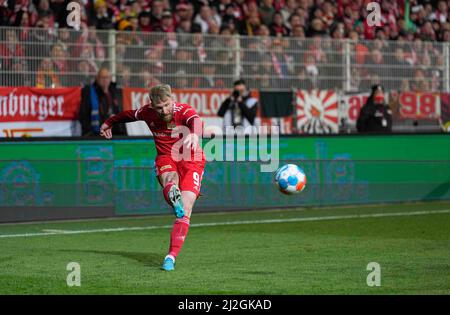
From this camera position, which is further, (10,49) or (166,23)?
(166,23)

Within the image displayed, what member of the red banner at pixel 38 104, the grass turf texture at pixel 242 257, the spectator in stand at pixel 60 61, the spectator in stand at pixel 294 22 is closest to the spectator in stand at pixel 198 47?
the red banner at pixel 38 104

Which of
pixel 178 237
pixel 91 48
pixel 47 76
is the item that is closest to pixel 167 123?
pixel 178 237

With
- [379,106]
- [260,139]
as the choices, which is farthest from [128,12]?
[379,106]

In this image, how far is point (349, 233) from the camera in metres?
15.0

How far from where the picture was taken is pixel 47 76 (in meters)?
18.9

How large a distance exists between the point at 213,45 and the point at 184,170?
29.4 ft

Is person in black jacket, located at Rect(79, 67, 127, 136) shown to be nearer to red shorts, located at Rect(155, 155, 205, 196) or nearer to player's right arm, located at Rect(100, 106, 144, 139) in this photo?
player's right arm, located at Rect(100, 106, 144, 139)

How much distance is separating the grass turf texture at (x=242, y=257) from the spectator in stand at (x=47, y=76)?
3.20 metres

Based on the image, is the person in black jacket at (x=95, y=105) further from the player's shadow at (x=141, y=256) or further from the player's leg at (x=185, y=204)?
the player's leg at (x=185, y=204)

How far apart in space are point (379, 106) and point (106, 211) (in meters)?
7.18

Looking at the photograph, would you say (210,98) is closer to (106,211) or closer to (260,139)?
(260,139)

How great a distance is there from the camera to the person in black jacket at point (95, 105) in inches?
750

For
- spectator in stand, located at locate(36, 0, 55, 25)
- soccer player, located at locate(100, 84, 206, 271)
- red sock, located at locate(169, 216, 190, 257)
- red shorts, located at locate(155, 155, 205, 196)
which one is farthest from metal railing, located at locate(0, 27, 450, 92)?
red sock, located at locate(169, 216, 190, 257)

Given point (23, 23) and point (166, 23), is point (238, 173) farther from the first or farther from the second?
point (23, 23)
